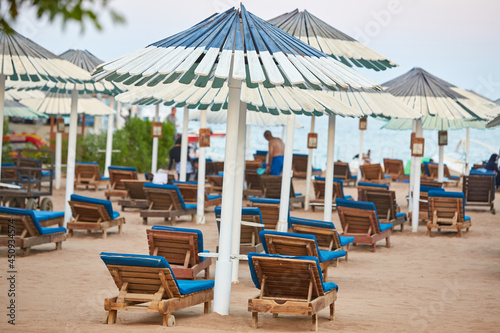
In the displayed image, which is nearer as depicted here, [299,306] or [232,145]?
[299,306]

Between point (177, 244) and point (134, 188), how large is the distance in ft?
24.2

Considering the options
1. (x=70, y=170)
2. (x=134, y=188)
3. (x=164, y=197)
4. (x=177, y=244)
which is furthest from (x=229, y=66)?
(x=134, y=188)

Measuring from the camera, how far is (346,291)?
26.1ft

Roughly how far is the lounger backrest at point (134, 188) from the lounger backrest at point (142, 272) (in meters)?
8.94

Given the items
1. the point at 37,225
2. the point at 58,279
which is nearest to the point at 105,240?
the point at 37,225

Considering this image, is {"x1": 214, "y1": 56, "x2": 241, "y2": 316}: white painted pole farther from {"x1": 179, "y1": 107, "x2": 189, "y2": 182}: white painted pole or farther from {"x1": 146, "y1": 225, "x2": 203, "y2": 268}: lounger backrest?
{"x1": 179, "y1": 107, "x2": 189, "y2": 182}: white painted pole

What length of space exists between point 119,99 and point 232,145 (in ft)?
8.12

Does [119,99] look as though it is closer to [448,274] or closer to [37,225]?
[37,225]

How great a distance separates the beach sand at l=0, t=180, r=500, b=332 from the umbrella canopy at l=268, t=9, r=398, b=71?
9.35 ft

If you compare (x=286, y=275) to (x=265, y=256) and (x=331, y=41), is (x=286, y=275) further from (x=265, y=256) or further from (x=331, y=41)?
(x=331, y=41)

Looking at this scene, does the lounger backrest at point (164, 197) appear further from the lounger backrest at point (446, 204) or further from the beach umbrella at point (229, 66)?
the beach umbrella at point (229, 66)

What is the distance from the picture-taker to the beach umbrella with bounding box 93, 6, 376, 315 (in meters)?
Answer: 5.55

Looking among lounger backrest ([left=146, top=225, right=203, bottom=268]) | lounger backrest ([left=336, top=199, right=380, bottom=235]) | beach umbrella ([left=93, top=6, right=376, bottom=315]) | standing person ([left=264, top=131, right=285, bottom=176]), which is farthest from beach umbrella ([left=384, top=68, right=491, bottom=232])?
beach umbrella ([left=93, top=6, right=376, bottom=315])

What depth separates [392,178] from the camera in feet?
84.1
